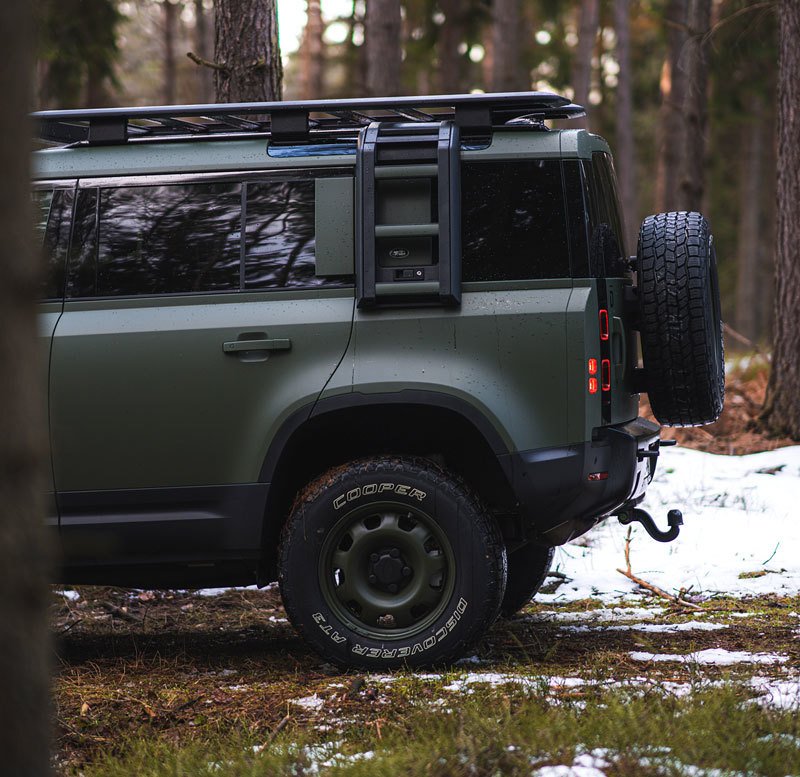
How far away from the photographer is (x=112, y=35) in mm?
18438

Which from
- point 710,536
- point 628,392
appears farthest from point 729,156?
point 628,392

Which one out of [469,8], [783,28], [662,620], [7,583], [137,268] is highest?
[469,8]

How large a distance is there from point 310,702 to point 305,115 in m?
2.68

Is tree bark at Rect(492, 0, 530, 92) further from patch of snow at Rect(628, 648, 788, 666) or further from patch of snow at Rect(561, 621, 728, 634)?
patch of snow at Rect(628, 648, 788, 666)

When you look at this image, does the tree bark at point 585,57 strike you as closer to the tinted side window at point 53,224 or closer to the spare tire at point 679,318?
the spare tire at point 679,318

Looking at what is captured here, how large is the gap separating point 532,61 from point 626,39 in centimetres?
475

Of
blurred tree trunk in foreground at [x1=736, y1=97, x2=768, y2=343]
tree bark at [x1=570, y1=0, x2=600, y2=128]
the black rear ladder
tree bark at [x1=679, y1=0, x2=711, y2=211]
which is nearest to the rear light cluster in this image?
the black rear ladder

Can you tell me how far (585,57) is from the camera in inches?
768

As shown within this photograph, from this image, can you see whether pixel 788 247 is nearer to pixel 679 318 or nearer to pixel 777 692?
pixel 679 318

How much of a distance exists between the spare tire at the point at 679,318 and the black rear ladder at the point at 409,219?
2.94 feet

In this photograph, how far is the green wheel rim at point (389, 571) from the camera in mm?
4836

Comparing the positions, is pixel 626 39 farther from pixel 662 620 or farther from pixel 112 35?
pixel 662 620

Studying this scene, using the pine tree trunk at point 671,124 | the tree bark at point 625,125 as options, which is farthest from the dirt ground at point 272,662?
the tree bark at point 625,125

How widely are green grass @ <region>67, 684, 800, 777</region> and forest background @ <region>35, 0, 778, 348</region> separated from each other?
24.8 ft
